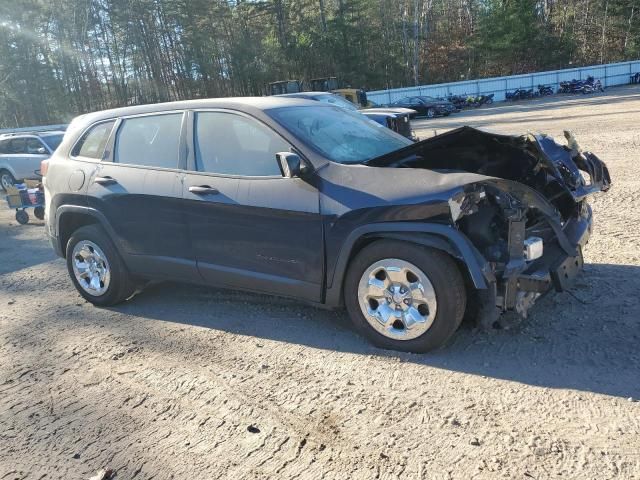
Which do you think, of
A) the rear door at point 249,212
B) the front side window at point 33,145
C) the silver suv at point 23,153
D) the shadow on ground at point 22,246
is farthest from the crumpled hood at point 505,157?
the front side window at point 33,145

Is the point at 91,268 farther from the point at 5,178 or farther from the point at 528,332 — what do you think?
the point at 5,178

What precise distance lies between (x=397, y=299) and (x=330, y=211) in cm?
Answer: 77

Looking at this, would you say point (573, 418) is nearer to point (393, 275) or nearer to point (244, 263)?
point (393, 275)

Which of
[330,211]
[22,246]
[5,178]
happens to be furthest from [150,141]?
[5,178]

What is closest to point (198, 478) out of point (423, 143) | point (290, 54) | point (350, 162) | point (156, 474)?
point (156, 474)

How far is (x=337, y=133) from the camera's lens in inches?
175

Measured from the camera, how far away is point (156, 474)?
8.93 feet

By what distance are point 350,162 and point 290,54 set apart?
52.2m

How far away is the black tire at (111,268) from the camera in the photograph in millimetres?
4969

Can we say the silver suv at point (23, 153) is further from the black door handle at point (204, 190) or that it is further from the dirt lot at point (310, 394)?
the black door handle at point (204, 190)

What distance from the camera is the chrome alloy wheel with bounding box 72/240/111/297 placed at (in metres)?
5.07

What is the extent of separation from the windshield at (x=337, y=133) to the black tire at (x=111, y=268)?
207 cm

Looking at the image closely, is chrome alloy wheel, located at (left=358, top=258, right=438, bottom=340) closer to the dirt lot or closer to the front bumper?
the dirt lot

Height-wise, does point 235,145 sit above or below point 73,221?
above
